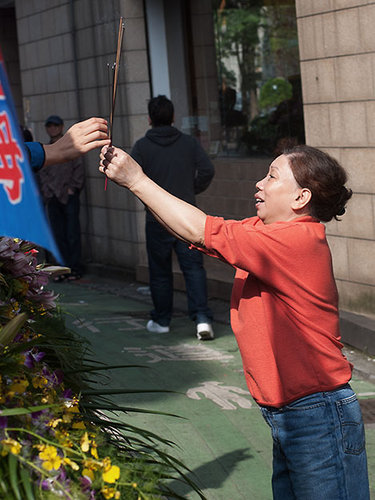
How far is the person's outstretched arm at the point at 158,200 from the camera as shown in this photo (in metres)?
3.08

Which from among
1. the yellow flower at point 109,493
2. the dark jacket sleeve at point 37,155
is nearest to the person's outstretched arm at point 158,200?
the dark jacket sleeve at point 37,155

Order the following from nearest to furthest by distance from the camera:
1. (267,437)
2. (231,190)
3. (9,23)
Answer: (267,437)
(231,190)
(9,23)

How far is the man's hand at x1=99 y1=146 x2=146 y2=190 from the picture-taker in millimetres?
3082

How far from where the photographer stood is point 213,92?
39.9ft

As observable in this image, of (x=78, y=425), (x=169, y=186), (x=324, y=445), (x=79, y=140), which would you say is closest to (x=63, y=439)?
(x=78, y=425)

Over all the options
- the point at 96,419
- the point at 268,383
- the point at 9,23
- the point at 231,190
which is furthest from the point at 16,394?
the point at 9,23

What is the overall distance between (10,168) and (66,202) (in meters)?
10.8

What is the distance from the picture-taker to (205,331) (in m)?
8.34

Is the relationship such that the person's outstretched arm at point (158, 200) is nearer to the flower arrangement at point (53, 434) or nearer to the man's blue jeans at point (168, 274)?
the flower arrangement at point (53, 434)

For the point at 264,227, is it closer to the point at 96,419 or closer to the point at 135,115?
the point at 96,419

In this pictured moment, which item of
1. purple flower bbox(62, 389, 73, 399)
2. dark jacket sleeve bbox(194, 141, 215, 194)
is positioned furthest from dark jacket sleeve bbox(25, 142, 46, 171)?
dark jacket sleeve bbox(194, 141, 215, 194)

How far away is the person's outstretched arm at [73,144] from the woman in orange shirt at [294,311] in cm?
37

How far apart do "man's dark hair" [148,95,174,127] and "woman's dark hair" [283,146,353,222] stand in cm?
524

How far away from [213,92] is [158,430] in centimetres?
700
